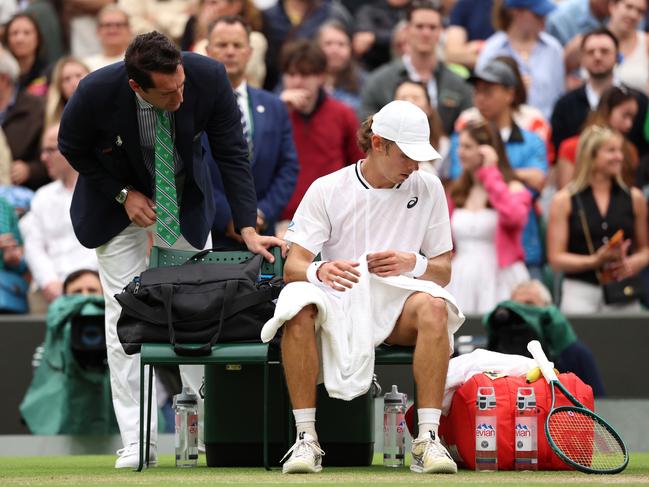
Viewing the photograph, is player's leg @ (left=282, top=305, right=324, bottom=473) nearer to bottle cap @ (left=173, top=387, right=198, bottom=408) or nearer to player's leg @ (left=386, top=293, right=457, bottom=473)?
player's leg @ (left=386, top=293, right=457, bottom=473)

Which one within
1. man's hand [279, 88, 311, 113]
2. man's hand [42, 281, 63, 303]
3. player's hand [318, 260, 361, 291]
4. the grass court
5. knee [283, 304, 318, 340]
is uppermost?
man's hand [279, 88, 311, 113]

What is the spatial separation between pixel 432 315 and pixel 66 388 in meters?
3.91

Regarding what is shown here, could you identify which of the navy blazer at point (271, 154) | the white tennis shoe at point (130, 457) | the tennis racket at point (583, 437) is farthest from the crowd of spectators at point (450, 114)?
the tennis racket at point (583, 437)

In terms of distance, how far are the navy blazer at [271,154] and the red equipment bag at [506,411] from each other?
8.35 feet

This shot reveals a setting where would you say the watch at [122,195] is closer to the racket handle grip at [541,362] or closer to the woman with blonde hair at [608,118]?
the racket handle grip at [541,362]

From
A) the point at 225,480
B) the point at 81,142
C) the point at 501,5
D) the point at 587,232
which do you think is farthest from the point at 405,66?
the point at 225,480

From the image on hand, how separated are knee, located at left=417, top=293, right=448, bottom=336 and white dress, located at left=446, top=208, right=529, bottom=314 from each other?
3.93 metres

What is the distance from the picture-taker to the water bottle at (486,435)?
6.70m

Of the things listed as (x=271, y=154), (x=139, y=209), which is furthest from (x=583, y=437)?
(x=271, y=154)

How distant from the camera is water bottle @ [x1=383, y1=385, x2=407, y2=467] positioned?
7.07 meters

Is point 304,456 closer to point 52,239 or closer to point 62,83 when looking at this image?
point 52,239

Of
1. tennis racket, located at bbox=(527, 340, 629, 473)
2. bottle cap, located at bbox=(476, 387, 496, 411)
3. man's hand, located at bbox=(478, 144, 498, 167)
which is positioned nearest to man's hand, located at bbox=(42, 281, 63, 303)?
man's hand, located at bbox=(478, 144, 498, 167)

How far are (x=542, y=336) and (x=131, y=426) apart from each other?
3193mm

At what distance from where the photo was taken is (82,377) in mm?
9789
